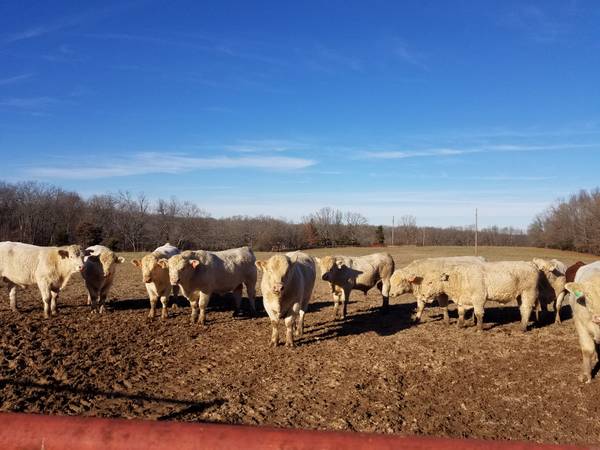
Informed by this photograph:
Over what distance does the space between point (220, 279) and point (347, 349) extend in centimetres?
493

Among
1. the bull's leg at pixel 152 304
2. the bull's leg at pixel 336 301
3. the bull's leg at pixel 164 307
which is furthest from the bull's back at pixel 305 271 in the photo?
the bull's leg at pixel 152 304

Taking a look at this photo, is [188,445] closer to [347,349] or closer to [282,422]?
[282,422]

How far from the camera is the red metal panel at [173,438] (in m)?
1.15

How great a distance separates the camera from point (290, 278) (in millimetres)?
10133

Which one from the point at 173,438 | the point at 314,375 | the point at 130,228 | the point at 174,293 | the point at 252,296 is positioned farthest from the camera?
the point at 130,228

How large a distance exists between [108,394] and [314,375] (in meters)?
3.64

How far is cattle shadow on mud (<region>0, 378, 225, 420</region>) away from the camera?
22.0 ft

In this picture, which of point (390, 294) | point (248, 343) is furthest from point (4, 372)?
point (390, 294)

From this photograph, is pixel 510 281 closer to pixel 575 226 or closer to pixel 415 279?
pixel 415 279

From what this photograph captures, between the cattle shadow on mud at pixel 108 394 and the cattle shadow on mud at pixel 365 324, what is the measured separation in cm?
433

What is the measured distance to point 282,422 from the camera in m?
6.18

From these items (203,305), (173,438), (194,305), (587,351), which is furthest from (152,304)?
(173,438)

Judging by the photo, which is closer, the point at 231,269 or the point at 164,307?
the point at 164,307

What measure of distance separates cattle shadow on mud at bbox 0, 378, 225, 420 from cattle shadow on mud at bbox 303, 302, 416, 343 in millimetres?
4329
